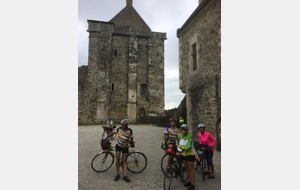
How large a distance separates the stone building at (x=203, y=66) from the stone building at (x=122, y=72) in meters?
14.0

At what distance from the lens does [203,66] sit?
7.90 meters

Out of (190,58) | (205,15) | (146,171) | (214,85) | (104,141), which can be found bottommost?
(146,171)

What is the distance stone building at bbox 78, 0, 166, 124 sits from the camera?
2159 cm

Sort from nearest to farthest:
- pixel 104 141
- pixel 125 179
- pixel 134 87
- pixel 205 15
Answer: pixel 125 179 → pixel 104 141 → pixel 205 15 → pixel 134 87

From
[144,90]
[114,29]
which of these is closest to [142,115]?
[144,90]

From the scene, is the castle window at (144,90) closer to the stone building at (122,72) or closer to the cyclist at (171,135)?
the stone building at (122,72)

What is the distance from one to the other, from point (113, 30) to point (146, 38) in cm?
485

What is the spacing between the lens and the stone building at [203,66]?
22.8 feet

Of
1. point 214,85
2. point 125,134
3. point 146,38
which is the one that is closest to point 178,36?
point 214,85

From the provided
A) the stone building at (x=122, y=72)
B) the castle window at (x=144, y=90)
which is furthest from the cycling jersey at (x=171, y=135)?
the castle window at (x=144, y=90)

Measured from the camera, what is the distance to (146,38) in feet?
81.7

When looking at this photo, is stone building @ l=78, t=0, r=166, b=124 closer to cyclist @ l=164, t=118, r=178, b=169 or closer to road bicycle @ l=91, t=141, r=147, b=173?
road bicycle @ l=91, t=141, r=147, b=173

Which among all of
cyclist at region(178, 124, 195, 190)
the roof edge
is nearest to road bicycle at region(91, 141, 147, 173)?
cyclist at region(178, 124, 195, 190)

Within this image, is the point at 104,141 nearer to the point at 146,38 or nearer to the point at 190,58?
the point at 190,58
